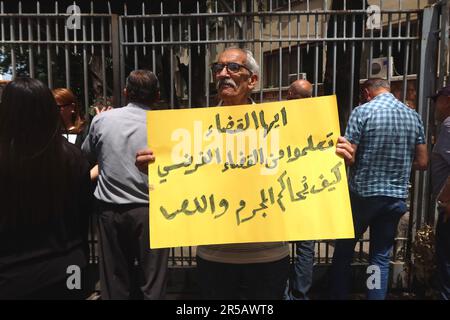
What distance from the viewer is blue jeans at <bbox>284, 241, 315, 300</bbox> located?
3523 millimetres

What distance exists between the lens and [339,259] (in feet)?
11.3

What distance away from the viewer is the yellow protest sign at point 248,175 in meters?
1.74

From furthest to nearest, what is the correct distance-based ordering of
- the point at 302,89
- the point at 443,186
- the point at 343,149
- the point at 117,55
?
the point at 302,89, the point at 117,55, the point at 443,186, the point at 343,149

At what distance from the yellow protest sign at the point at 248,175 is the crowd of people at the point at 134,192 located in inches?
4.2

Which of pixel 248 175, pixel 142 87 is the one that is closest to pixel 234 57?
pixel 248 175

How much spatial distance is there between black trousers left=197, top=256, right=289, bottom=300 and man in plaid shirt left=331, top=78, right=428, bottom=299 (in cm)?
151

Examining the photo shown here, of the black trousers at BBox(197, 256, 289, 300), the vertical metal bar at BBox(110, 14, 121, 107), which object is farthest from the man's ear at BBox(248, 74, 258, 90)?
the vertical metal bar at BBox(110, 14, 121, 107)

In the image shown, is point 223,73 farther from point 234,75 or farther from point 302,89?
point 302,89

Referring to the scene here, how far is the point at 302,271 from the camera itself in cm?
356

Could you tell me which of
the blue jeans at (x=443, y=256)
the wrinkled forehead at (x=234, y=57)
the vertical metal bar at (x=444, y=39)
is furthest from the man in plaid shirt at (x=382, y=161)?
the wrinkled forehead at (x=234, y=57)

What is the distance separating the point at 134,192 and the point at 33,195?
44.5 inches

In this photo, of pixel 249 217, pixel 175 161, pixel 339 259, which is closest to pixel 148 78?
pixel 175 161

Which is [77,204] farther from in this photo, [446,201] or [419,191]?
[419,191]

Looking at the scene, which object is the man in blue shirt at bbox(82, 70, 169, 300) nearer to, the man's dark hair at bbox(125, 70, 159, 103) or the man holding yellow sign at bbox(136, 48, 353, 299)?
the man's dark hair at bbox(125, 70, 159, 103)
